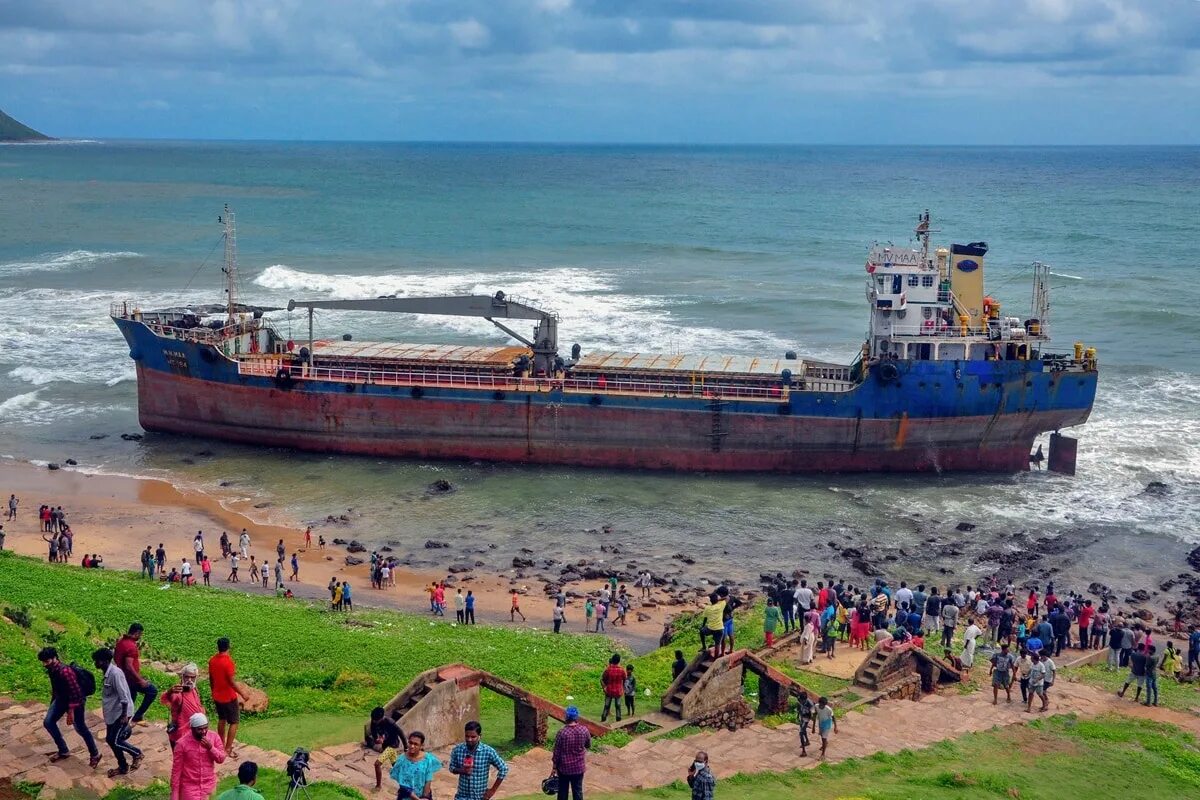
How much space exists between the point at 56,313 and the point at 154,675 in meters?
63.3

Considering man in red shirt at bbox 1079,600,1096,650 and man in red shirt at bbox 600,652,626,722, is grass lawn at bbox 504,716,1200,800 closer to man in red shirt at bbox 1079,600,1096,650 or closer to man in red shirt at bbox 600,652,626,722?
man in red shirt at bbox 600,652,626,722

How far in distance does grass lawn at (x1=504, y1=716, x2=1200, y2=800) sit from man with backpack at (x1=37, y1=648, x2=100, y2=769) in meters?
5.34

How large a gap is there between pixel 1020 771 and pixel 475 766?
9.69m

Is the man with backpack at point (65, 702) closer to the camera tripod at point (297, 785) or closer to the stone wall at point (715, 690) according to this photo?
the camera tripod at point (297, 785)

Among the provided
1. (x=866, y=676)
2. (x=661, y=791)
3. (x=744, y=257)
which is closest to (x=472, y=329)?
(x=744, y=257)

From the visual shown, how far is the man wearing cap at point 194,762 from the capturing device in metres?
11.9


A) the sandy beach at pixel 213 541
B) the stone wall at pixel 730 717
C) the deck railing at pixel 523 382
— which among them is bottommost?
the sandy beach at pixel 213 541

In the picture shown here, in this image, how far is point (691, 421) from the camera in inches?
1734

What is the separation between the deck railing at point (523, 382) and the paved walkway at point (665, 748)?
872 inches

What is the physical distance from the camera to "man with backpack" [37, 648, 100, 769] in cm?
1431

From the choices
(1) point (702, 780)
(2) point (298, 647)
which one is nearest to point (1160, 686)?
(1) point (702, 780)

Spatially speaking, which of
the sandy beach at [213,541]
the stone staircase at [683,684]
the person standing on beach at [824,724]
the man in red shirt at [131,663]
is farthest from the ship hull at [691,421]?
the man in red shirt at [131,663]

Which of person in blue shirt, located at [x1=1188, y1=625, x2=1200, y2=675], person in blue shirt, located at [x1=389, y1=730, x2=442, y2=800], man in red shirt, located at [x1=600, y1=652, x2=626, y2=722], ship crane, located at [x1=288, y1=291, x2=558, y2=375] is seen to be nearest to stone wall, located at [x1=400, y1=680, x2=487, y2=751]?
man in red shirt, located at [x1=600, y1=652, x2=626, y2=722]

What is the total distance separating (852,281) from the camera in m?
90.7
